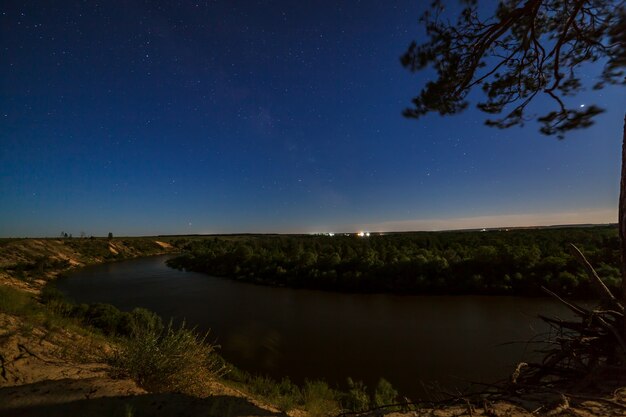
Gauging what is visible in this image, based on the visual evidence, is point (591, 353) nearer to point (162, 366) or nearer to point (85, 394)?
point (162, 366)

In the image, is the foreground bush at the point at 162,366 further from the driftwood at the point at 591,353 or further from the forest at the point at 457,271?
the forest at the point at 457,271

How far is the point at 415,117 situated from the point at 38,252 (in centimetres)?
6272

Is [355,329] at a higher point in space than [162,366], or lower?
lower

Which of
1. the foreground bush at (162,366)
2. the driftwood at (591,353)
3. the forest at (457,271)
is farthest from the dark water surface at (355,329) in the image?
the foreground bush at (162,366)

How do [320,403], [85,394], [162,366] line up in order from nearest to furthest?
1. [85,394]
2. [162,366]
3. [320,403]

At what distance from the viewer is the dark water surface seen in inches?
493

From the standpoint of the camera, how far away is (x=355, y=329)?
18.1m

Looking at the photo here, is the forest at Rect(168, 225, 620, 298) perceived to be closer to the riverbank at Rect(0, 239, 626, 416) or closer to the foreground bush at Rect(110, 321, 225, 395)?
the riverbank at Rect(0, 239, 626, 416)

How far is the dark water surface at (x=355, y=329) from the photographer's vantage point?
1252 centimetres

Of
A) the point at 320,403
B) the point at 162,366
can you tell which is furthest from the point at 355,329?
the point at 162,366

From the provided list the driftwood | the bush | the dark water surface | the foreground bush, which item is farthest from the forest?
the foreground bush

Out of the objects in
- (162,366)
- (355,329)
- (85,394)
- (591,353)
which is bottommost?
(355,329)

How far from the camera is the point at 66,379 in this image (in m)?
3.80

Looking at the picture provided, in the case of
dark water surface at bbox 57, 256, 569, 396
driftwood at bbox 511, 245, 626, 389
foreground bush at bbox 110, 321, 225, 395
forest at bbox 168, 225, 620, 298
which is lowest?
dark water surface at bbox 57, 256, 569, 396
